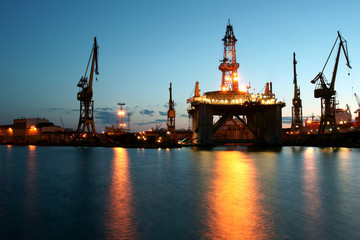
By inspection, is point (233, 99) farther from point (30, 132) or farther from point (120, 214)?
point (30, 132)

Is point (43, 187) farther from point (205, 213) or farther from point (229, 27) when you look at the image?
point (229, 27)

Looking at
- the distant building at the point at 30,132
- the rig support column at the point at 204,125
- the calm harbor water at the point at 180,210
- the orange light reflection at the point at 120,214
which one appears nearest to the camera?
the orange light reflection at the point at 120,214

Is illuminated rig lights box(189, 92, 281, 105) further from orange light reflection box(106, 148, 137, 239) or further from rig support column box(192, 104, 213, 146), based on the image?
orange light reflection box(106, 148, 137, 239)

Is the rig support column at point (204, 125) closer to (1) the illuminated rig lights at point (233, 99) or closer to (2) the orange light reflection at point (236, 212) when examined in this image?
(1) the illuminated rig lights at point (233, 99)

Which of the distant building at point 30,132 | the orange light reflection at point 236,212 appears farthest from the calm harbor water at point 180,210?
the distant building at point 30,132

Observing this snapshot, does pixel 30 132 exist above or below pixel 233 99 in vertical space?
below

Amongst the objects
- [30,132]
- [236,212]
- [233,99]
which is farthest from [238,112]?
[30,132]

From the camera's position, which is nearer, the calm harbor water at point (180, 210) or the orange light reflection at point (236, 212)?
the orange light reflection at point (236, 212)

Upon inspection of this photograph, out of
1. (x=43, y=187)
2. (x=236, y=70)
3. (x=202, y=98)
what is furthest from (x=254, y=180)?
(x=236, y=70)

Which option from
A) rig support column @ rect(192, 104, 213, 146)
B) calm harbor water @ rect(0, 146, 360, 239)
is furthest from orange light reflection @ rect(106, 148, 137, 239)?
rig support column @ rect(192, 104, 213, 146)

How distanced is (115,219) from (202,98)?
52463mm

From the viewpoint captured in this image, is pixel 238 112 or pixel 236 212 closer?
pixel 236 212

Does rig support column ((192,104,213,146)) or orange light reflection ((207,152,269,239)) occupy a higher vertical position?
rig support column ((192,104,213,146))

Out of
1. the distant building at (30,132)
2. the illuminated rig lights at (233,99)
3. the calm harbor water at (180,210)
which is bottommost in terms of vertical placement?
the calm harbor water at (180,210)
